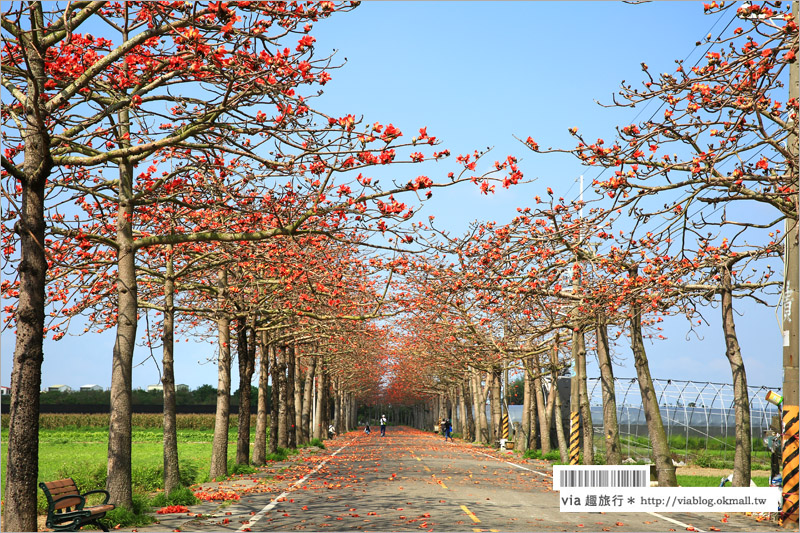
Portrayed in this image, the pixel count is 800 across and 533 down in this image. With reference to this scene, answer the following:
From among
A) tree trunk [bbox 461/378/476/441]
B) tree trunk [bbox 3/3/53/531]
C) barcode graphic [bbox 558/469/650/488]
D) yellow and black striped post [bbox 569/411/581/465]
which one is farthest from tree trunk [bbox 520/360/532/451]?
tree trunk [bbox 3/3/53/531]

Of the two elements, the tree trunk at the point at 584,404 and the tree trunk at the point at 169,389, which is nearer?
the tree trunk at the point at 169,389

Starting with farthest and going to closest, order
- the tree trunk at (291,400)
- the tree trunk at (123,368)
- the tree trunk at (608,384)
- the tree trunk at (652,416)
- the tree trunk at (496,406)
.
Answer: the tree trunk at (496,406) → the tree trunk at (291,400) → the tree trunk at (608,384) → the tree trunk at (652,416) → the tree trunk at (123,368)

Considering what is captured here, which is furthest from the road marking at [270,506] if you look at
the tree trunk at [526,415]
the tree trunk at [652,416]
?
the tree trunk at [526,415]

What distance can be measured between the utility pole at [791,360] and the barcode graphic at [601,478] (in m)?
2.92

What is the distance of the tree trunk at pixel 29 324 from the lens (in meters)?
10.6

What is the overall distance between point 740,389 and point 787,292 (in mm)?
7039

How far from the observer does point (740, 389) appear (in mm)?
19469

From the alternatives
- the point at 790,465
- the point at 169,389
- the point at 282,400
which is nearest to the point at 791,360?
the point at 790,465

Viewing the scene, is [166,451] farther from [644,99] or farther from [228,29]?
[644,99]

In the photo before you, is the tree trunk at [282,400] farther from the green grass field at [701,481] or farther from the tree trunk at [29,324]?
the tree trunk at [29,324]

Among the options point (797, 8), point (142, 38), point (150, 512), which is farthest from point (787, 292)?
point (150, 512)

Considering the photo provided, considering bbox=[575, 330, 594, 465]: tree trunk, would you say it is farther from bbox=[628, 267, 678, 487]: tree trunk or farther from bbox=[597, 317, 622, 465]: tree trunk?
bbox=[628, 267, 678, 487]: tree trunk

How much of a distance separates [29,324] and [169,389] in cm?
837

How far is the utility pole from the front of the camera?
1311cm
